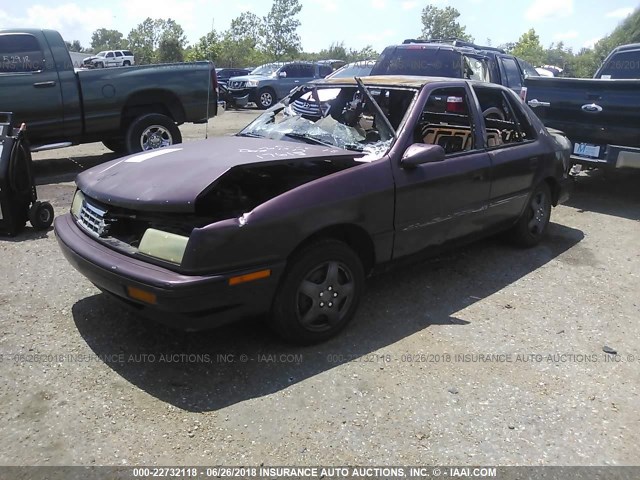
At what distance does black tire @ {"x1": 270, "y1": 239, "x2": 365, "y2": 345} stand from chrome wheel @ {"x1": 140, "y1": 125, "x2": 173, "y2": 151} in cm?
588

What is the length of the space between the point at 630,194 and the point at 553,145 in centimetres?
340

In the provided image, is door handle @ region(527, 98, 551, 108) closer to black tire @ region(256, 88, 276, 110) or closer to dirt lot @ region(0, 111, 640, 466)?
dirt lot @ region(0, 111, 640, 466)

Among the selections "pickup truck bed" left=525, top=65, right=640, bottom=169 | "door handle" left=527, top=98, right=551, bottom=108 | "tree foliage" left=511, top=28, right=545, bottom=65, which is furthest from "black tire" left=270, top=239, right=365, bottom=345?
"tree foliage" left=511, top=28, right=545, bottom=65

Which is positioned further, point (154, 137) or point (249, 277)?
point (154, 137)

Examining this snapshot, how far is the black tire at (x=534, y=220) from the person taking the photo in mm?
5237

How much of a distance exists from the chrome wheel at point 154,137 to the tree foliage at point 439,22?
64.5m

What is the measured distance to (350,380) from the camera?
3.12 metres

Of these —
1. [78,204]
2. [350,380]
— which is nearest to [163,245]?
[78,204]

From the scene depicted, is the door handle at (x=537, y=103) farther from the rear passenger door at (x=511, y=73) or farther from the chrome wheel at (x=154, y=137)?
the chrome wheel at (x=154, y=137)

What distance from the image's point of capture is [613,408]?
296 cm

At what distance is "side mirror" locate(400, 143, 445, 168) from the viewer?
3.70 metres

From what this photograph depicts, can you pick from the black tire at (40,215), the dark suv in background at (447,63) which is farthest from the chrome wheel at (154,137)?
the dark suv in background at (447,63)

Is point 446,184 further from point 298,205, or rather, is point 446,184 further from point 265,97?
point 265,97

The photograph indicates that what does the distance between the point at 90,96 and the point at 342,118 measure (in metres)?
5.21
